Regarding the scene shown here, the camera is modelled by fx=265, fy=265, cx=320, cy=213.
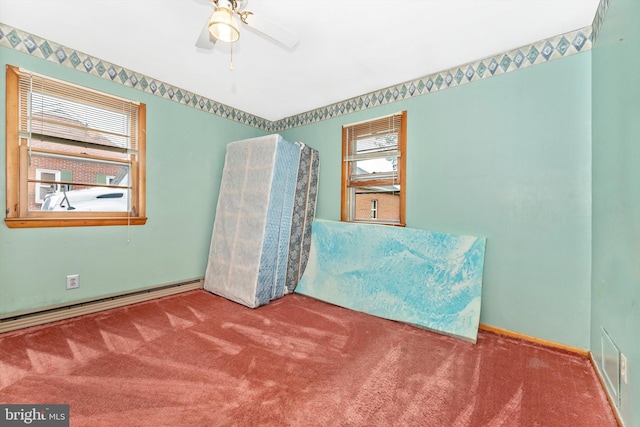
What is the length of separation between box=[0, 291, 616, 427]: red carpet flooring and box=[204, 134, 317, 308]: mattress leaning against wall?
0.58 m

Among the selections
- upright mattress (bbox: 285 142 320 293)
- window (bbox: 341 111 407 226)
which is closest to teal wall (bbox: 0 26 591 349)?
window (bbox: 341 111 407 226)

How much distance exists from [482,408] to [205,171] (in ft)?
11.4

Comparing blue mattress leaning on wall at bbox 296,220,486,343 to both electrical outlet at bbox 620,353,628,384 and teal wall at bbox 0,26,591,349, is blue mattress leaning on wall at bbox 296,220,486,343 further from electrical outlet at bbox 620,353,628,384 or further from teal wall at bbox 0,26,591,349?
electrical outlet at bbox 620,353,628,384

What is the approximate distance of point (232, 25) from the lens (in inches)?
57.7

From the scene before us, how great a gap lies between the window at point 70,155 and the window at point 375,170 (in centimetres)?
233

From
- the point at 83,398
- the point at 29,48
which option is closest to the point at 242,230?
the point at 83,398

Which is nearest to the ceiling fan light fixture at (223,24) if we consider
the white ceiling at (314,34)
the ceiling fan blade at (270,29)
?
the ceiling fan blade at (270,29)

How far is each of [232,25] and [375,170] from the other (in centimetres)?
212

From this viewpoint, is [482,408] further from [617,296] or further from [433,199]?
[433,199]

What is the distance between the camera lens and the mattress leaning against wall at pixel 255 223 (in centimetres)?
294

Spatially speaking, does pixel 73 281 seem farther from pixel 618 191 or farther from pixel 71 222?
pixel 618 191

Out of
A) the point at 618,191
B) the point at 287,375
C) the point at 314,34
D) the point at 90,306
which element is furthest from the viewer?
the point at 90,306

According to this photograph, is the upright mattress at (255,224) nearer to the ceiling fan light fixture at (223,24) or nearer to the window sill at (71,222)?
the window sill at (71,222)

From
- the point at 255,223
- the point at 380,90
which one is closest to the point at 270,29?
the point at 380,90
